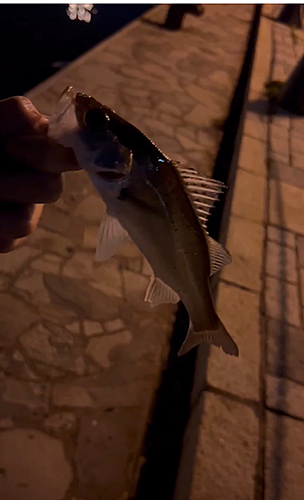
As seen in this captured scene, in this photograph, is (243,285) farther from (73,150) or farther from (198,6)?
(198,6)

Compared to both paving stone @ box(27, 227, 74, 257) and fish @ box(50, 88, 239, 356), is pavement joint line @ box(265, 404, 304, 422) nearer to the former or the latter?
fish @ box(50, 88, 239, 356)

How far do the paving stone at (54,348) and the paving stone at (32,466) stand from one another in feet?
1.89

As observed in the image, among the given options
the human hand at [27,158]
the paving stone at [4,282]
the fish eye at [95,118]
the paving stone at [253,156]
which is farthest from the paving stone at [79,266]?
the fish eye at [95,118]

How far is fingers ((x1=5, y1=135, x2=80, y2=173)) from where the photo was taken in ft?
5.34

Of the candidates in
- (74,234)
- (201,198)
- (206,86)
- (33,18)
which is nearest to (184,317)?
(74,234)

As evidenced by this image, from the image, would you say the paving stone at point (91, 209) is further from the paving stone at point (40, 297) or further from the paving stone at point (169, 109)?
the paving stone at point (169, 109)

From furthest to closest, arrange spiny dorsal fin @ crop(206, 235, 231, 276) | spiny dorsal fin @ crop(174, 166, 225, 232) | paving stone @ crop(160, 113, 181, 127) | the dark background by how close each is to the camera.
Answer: the dark background → paving stone @ crop(160, 113, 181, 127) → spiny dorsal fin @ crop(206, 235, 231, 276) → spiny dorsal fin @ crop(174, 166, 225, 232)

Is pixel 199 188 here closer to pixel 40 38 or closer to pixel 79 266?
pixel 79 266

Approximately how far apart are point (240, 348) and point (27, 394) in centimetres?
164

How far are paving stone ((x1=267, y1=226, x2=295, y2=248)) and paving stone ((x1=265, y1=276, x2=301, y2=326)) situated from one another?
0.67 m

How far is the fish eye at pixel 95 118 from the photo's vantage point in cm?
161

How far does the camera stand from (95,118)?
5.31 ft

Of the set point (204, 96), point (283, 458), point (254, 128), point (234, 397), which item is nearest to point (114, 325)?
point (234, 397)

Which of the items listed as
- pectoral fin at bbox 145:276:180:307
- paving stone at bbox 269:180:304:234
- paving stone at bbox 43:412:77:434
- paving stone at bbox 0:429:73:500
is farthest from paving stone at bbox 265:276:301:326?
pectoral fin at bbox 145:276:180:307
